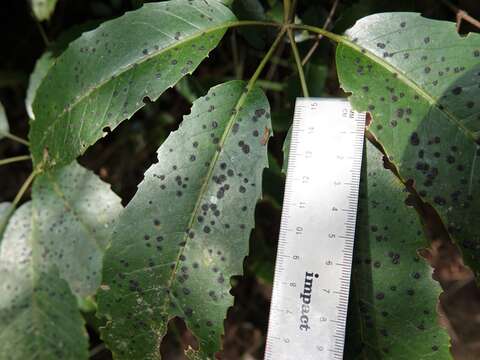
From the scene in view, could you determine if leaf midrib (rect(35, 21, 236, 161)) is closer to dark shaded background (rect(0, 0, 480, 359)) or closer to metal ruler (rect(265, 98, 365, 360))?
metal ruler (rect(265, 98, 365, 360))

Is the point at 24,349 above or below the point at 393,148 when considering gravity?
below

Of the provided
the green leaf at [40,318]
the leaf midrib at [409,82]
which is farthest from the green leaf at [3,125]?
the leaf midrib at [409,82]

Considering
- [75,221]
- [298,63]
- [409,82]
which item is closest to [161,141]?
[75,221]

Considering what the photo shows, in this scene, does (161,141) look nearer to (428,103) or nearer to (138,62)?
(138,62)

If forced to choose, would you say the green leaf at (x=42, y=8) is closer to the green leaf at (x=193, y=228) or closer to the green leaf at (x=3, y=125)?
the green leaf at (x=3, y=125)

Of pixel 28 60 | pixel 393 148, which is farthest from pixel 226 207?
pixel 28 60

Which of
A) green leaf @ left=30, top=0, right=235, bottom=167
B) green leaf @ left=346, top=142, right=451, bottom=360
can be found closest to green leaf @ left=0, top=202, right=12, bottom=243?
green leaf @ left=30, top=0, right=235, bottom=167

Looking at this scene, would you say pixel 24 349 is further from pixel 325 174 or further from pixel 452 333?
pixel 452 333
